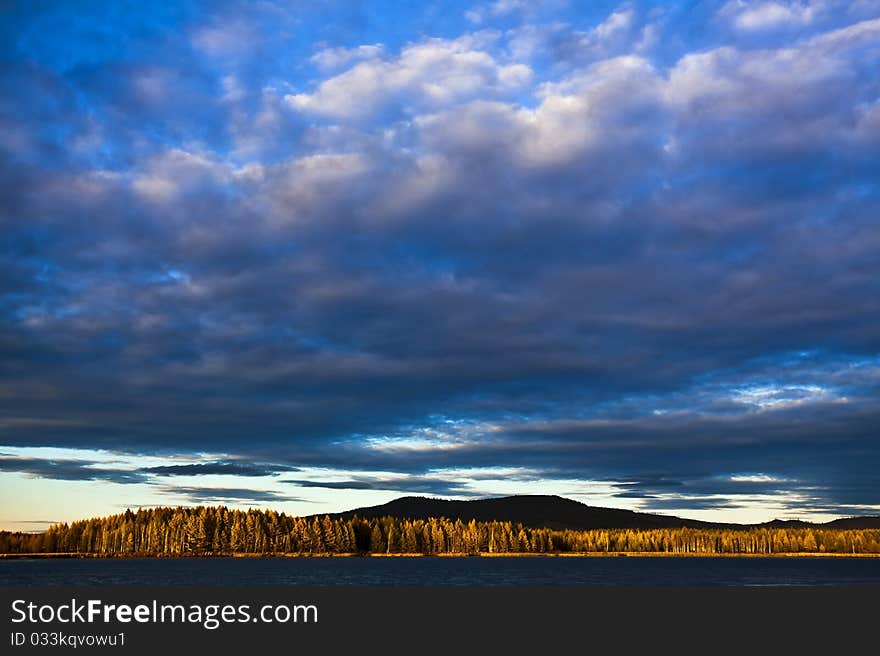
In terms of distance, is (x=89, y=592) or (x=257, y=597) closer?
(x=257, y=597)

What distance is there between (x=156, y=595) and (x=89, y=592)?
80.7 feet

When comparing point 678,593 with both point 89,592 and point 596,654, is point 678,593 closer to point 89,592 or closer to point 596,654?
point 596,654

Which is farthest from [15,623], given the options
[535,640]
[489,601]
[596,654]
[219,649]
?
[489,601]

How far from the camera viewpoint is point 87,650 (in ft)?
215

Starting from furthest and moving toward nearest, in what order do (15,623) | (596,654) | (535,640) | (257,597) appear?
1. (257,597)
2. (15,623)
3. (535,640)
4. (596,654)

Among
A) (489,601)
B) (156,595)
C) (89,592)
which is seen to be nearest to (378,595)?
(489,601)

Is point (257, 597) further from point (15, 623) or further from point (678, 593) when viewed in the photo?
point (678, 593)

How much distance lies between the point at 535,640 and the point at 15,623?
51205mm

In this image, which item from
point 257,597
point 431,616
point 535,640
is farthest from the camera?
point 257,597

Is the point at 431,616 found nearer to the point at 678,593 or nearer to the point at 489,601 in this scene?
the point at 489,601

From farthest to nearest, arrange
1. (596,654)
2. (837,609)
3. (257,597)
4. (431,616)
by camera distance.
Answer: (257,597)
(837,609)
(431,616)
(596,654)

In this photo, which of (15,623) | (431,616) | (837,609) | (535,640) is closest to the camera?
(535,640)

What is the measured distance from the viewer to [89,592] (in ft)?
477

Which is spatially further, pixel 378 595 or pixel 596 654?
pixel 378 595
